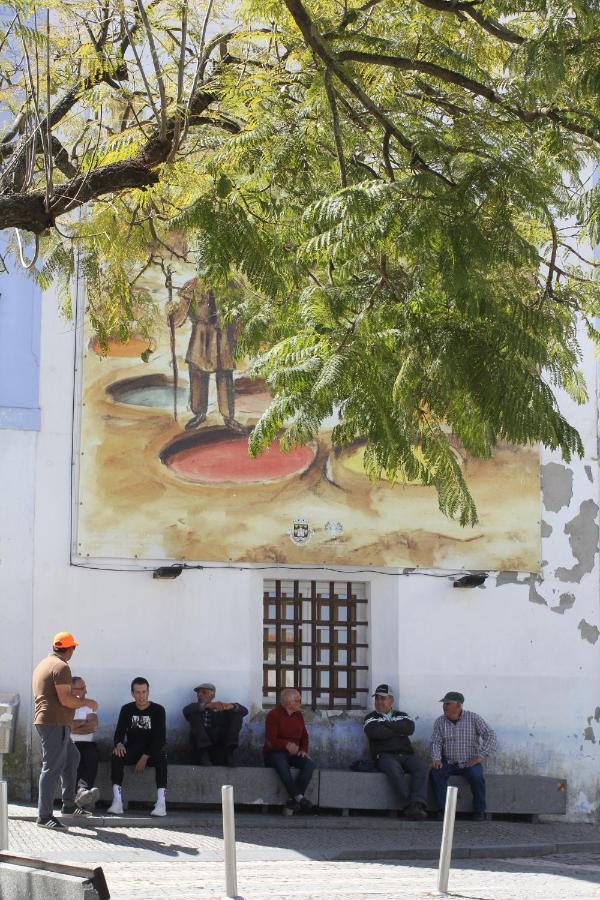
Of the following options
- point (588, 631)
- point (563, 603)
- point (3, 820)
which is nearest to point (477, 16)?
point (3, 820)

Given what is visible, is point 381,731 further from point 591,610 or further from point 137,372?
point 137,372

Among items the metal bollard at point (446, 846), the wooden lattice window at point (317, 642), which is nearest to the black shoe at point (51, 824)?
the metal bollard at point (446, 846)

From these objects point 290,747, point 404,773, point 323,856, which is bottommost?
point 323,856

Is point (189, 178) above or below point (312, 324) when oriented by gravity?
above

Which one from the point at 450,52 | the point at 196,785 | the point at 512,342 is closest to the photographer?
the point at 512,342

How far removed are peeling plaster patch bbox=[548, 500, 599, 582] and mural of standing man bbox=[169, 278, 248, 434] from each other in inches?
182

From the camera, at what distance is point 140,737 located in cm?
1597

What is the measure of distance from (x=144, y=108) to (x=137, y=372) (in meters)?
5.24

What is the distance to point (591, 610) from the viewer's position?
60.2ft

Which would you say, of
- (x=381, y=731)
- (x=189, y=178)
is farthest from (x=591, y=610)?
(x=189, y=178)

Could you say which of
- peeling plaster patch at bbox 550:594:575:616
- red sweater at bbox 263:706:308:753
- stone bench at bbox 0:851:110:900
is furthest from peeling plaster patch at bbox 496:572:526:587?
stone bench at bbox 0:851:110:900

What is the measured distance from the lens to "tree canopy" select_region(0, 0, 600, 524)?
28.4ft

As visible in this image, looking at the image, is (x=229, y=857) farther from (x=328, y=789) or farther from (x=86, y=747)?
(x=328, y=789)

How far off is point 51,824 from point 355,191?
25.3 ft
